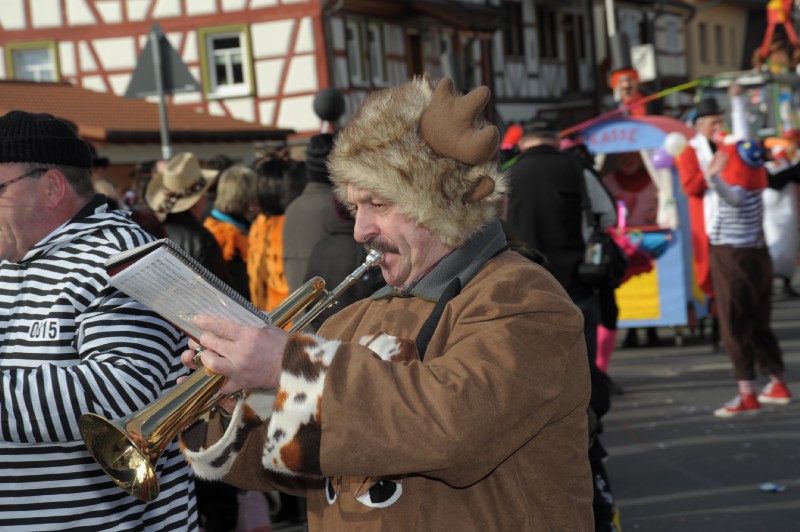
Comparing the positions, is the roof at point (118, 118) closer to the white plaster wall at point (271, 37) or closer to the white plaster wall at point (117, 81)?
the white plaster wall at point (117, 81)

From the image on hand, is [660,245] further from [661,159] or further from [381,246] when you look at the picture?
[381,246]

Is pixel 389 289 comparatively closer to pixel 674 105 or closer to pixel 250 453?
pixel 250 453

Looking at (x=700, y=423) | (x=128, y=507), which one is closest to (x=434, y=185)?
(x=128, y=507)

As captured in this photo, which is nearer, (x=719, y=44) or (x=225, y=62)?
(x=225, y=62)

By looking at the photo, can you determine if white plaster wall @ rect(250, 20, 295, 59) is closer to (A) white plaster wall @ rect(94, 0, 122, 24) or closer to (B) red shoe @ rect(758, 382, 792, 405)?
(A) white plaster wall @ rect(94, 0, 122, 24)

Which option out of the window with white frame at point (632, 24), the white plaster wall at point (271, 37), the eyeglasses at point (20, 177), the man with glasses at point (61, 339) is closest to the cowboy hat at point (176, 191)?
the man with glasses at point (61, 339)

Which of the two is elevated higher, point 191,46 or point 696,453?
point 191,46

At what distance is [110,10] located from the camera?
95.1ft

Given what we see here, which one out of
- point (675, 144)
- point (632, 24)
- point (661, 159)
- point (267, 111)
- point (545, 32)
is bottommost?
Answer: point (661, 159)

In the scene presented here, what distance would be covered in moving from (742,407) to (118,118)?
19659 mm

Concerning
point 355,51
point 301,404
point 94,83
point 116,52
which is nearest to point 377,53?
point 355,51

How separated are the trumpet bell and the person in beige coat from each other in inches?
5.9

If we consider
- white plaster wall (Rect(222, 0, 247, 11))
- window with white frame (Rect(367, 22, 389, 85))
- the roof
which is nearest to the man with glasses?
the roof

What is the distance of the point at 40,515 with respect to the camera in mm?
3316
